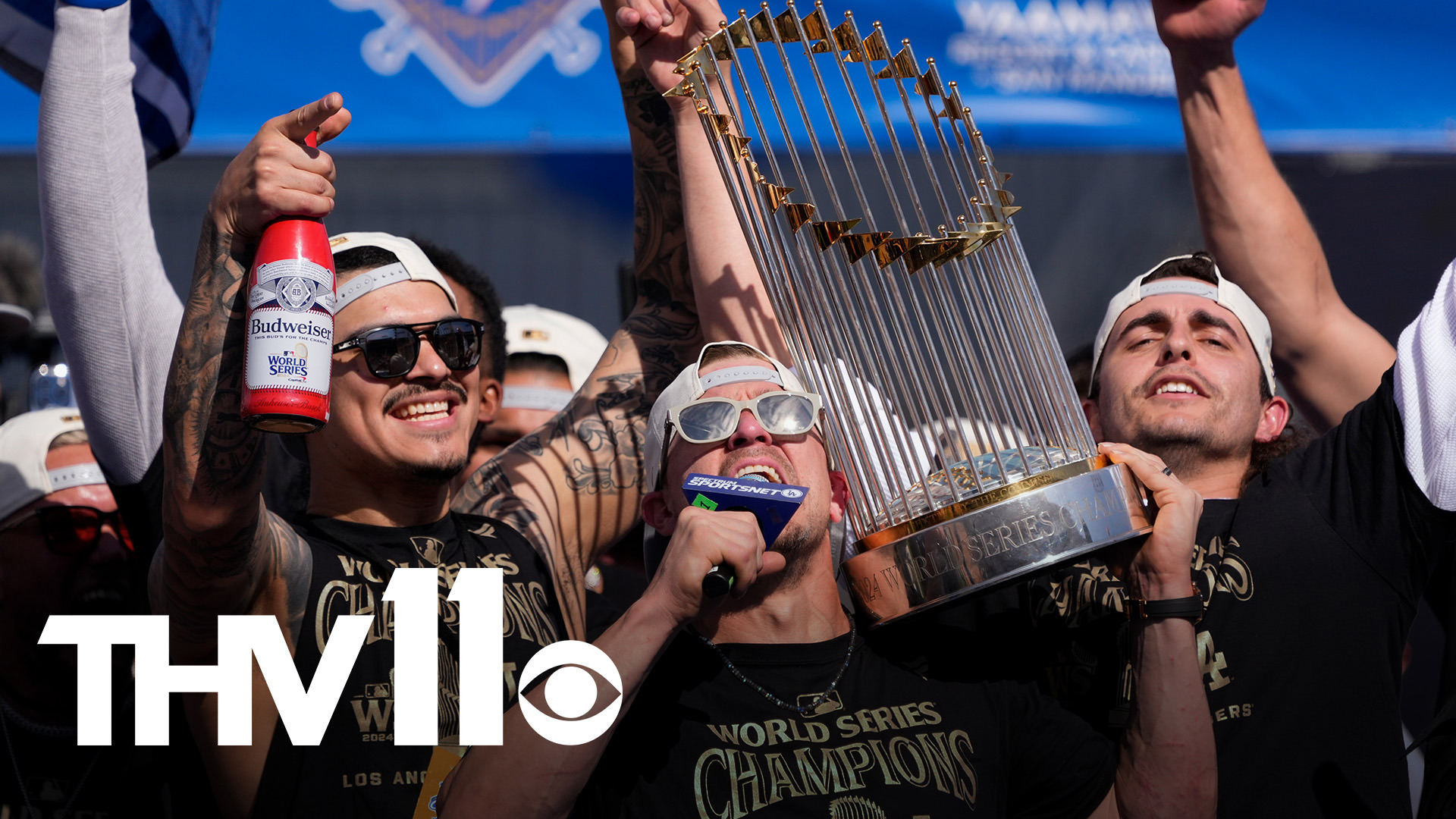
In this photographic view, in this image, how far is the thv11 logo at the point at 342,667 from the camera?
2.61m

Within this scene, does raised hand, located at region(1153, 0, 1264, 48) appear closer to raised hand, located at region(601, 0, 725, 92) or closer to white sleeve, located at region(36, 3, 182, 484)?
raised hand, located at region(601, 0, 725, 92)

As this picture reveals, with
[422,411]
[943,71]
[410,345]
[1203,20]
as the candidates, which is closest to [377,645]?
[422,411]

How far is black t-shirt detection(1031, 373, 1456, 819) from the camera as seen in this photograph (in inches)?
106

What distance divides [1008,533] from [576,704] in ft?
2.75

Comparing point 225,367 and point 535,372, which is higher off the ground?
point 535,372

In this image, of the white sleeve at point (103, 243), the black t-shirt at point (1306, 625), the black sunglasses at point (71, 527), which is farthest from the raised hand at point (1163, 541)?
the black sunglasses at point (71, 527)

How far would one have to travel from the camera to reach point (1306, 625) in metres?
2.82

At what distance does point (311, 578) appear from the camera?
2793 millimetres

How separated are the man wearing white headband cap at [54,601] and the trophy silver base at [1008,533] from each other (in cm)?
202

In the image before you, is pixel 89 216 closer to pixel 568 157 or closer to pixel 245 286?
pixel 245 286

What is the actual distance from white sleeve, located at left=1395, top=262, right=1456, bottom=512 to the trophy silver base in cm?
85

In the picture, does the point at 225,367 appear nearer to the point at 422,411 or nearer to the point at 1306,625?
the point at 422,411

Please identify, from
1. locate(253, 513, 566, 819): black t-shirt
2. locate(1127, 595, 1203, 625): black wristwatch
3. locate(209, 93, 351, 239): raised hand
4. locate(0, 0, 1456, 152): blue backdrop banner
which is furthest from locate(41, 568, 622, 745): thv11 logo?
locate(0, 0, 1456, 152): blue backdrop banner

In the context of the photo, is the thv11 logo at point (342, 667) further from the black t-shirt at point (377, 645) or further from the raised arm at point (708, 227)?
the raised arm at point (708, 227)
